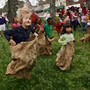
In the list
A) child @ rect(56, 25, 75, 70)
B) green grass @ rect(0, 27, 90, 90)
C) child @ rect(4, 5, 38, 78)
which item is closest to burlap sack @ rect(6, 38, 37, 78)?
child @ rect(4, 5, 38, 78)

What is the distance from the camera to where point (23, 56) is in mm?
4812

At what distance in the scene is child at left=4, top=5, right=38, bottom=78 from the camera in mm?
4848

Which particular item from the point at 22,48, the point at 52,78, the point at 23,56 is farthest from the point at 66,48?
the point at 23,56

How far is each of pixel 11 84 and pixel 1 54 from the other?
165 inches

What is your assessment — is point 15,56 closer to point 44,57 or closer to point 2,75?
point 2,75

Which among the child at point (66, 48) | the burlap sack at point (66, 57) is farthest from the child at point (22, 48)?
the burlap sack at point (66, 57)

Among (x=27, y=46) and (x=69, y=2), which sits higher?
(x=27, y=46)

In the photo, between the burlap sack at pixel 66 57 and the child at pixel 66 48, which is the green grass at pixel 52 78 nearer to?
the burlap sack at pixel 66 57

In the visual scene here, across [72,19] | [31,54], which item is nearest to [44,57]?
[31,54]

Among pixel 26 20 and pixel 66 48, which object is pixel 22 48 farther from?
pixel 66 48

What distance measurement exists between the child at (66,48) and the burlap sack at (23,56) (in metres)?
1.57

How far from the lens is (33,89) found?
5.30 meters

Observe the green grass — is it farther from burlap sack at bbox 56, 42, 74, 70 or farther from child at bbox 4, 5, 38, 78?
child at bbox 4, 5, 38, 78

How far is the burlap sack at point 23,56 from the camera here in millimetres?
4824
